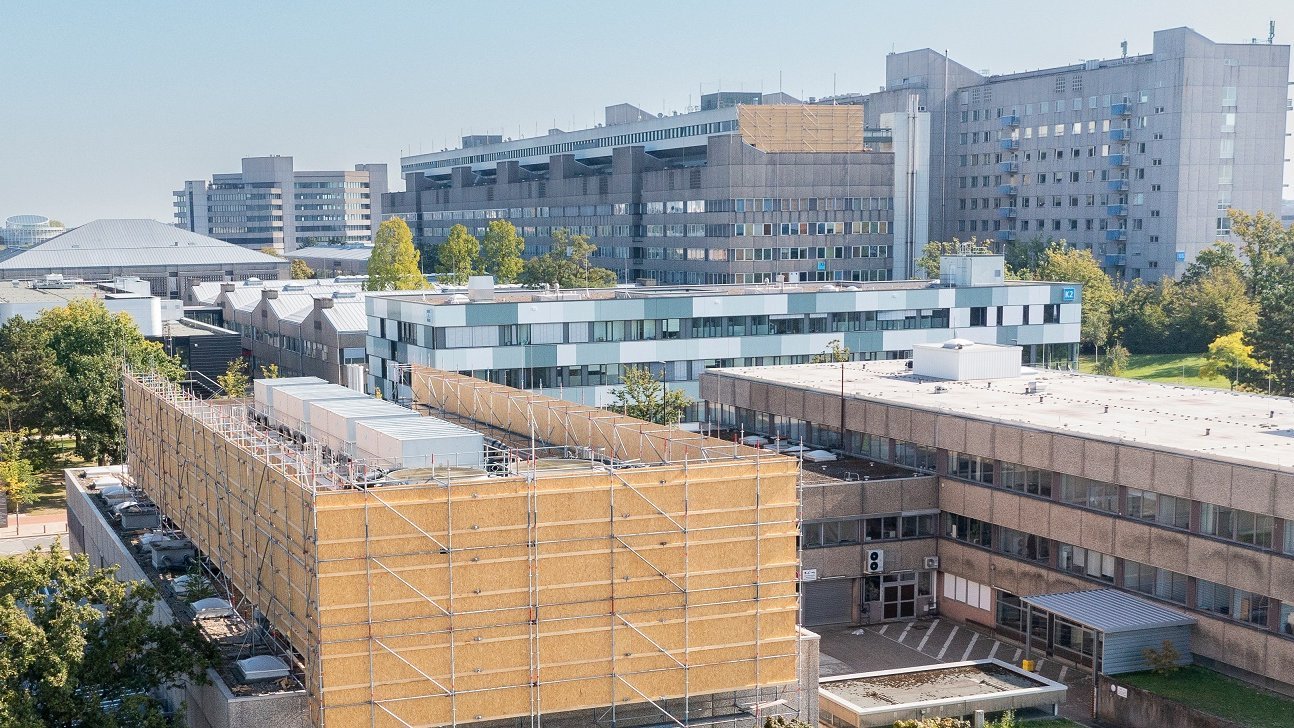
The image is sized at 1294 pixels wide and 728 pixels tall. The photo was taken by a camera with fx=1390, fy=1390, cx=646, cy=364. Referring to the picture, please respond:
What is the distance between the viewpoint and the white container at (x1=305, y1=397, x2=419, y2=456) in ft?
131

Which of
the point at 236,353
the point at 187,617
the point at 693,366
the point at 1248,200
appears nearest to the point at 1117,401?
the point at 693,366

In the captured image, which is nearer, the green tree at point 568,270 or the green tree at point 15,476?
the green tree at point 15,476

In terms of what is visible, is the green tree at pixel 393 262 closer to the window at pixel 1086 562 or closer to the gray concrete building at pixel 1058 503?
the gray concrete building at pixel 1058 503

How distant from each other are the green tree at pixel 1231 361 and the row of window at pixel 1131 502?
1976 inches

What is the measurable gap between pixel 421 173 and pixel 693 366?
408 ft

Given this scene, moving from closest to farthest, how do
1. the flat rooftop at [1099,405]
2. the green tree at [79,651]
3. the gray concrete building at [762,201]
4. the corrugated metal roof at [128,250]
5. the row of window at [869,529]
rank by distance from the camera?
the green tree at [79,651], the flat rooftop at [1099,405], the row of window at [869,529], the gray concrete building at [762,201], the corrugated metal roof at [128,250]

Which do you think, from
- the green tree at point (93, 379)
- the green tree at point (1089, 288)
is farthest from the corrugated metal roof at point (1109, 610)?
the green tree at point (1089, 288)

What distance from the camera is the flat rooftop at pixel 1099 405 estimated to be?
45.3 metres

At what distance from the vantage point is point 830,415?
58.4m

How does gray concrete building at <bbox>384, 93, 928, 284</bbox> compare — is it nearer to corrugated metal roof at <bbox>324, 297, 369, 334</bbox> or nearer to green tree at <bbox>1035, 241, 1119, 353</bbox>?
green tree at <bbox>1035, 241, 1119, 353</bbox>

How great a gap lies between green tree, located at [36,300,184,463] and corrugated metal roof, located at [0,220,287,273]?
8737 cm

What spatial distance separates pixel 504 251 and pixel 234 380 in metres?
56.3

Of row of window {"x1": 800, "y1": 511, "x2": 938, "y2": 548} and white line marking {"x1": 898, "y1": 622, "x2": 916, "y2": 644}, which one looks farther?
row of window {"x1": 800, "y1": 511, "x2": 938, "y2": 548}

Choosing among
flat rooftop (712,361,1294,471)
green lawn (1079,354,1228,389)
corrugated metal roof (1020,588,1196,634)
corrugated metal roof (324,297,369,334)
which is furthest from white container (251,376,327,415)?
green lawn (1079,354,1228,389)
